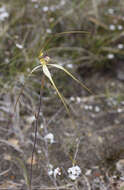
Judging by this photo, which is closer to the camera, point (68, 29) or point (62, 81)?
point (62, 81)

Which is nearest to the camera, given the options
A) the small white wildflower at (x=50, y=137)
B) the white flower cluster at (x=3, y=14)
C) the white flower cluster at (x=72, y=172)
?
the white flower cluster at (x=72, y=172)

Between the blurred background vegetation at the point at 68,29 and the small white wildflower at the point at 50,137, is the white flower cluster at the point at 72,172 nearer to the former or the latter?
the small white wildflower at the point at 50,137

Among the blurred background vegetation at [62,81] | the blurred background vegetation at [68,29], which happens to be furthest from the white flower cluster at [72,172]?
the blurred background vegetation at [68,29]

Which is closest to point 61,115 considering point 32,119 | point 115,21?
point 32,119

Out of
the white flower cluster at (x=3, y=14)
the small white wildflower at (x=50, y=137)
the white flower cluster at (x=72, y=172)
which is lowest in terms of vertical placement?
the white flower cluster at (x=72, y=172)

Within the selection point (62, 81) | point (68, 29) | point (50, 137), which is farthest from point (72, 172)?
point (68, 29)

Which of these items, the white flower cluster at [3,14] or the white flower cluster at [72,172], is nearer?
the white flower cluster at [72,172]

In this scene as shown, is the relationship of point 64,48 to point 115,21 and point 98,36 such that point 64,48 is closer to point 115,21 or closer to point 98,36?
point 98,36

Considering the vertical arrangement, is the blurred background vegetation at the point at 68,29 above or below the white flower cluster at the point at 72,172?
above

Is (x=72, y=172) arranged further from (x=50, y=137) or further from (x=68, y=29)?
(x=68, y=29)

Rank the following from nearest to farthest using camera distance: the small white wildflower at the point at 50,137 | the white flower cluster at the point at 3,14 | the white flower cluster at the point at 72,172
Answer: the white flower cluster at the point at 72,172
the small white wildflower at the point at 50,137
the white flower cluster at the point at 3,14

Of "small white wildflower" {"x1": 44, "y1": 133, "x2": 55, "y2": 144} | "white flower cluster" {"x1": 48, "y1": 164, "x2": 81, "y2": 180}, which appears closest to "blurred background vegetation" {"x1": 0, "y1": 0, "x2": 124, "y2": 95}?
"small white wildflower" {"x1": 44, "y1": 133, "x2": 55, "y2": 144}
